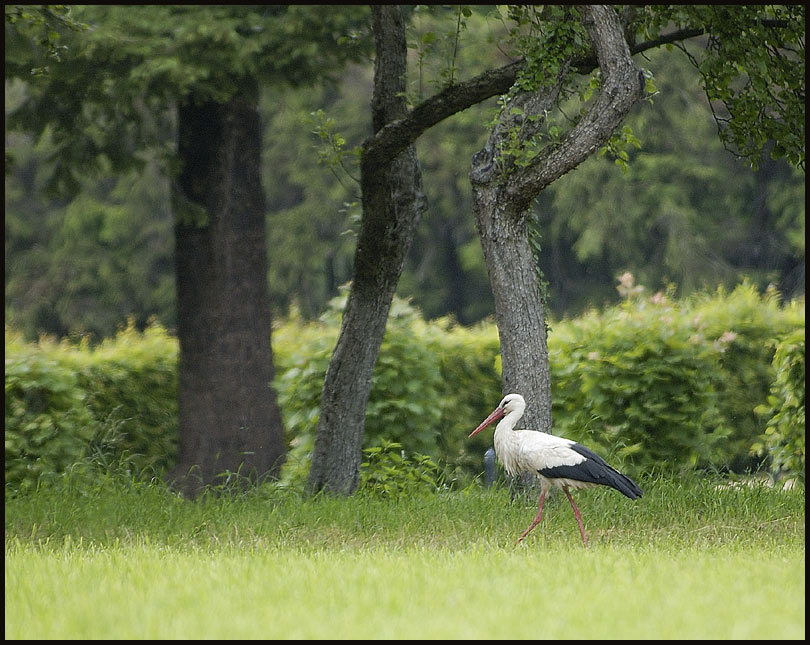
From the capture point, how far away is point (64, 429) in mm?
10227

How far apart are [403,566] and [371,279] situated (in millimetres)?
3845

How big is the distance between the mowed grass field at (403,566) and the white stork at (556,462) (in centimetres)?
41

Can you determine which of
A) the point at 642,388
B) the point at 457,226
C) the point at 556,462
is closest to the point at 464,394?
the point at 642,388

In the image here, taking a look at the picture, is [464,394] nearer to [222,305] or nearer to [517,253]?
[222,305]

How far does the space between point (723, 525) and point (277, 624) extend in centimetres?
412

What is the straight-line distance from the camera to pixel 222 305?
1217 centimetres

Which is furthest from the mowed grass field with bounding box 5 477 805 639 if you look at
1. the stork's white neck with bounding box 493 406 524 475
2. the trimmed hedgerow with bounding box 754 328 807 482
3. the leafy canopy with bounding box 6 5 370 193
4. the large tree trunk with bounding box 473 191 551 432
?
the leafy canopy with bounding box 6 5 370 193

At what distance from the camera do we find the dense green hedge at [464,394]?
1008 centimetres

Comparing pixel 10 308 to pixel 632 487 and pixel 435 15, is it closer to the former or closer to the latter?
pixel 435 15

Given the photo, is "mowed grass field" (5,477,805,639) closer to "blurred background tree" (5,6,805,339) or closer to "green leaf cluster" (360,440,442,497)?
"green leaf cluster" (360,440,442,497)

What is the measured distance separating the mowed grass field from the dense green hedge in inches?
29.7

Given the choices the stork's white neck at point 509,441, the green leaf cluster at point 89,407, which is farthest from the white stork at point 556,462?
the green leaf cluster at point 89,407

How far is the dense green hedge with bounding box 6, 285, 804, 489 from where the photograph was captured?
10.1 meters

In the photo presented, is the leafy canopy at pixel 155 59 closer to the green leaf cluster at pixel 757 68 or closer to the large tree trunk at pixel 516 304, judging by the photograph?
the large tree trunk at pixel 516 304
